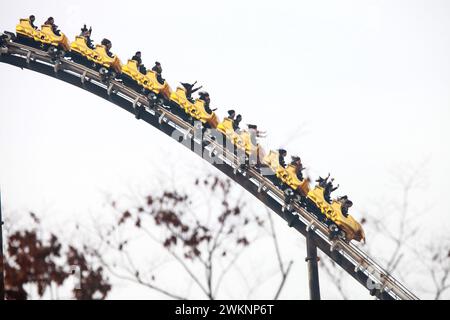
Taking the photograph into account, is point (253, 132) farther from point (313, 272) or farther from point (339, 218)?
point (313, 272)

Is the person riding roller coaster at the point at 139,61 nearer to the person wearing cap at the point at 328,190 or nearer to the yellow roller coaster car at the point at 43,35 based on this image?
the yellow roller coaster car at the point at 43,35

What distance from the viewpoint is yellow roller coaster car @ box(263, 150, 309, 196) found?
1672 cm

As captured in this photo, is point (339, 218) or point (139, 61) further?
point (139, 61)

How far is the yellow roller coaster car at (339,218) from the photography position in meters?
16.2

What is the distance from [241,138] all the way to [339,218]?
9.36ft

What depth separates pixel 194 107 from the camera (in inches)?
705

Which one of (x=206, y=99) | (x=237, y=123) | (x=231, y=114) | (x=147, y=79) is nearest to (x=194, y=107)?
(x=206, y=99)

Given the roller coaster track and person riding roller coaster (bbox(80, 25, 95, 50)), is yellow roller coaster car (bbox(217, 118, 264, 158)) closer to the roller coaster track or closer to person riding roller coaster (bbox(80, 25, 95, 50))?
the roller coaster track

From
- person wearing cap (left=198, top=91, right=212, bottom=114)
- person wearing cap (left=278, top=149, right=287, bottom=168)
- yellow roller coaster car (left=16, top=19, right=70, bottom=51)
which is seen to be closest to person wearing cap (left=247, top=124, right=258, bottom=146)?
person wearing cap (left=278, top=149, right=287, bottom=168)

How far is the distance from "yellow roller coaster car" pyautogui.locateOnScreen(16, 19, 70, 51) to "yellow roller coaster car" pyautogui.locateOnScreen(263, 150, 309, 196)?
6.05 metres

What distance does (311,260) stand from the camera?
15547 mm

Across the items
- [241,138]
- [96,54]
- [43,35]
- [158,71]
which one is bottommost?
[241,138]
